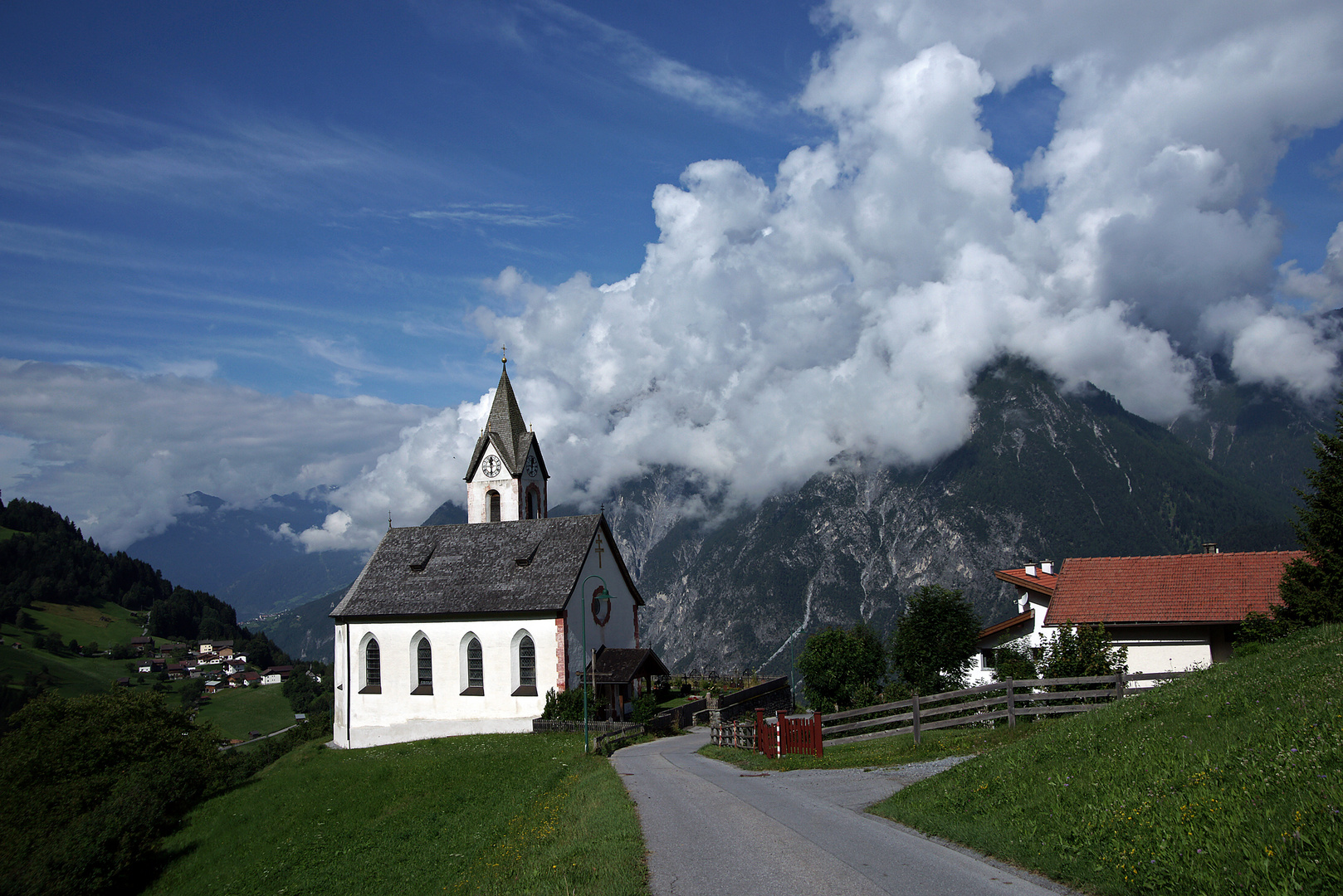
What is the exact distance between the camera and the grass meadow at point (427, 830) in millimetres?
13961

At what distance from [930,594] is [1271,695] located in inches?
1077

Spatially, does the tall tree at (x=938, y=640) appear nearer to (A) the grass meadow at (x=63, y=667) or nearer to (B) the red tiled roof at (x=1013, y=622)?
(B) the red tiled roof at (x=1013, y=622)

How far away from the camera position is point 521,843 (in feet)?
55.1

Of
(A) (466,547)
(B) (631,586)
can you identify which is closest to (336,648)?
(A) (466,547)

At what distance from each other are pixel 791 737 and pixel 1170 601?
27181mm

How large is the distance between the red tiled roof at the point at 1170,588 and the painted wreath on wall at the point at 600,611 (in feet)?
78.0

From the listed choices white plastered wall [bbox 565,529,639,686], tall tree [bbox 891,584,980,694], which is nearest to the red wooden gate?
tall tree [bbox 891,584,980,694]

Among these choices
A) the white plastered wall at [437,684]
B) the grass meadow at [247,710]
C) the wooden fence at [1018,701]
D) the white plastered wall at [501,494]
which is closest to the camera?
the wooden fence at [1018,701]

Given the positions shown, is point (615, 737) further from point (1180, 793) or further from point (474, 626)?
point (1180, 793)

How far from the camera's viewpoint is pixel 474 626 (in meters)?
47.2

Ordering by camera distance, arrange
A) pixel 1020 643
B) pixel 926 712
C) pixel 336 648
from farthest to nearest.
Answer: pixel 336 648 → pixel 1020 643 → pixel 926 712

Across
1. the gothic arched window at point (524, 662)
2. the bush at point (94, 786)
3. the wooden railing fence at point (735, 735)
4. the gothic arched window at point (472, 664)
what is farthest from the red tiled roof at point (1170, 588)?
the bush at point (94, 786)

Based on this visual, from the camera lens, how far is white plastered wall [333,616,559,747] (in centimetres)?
4544

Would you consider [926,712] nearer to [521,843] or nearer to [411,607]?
[521,843]
